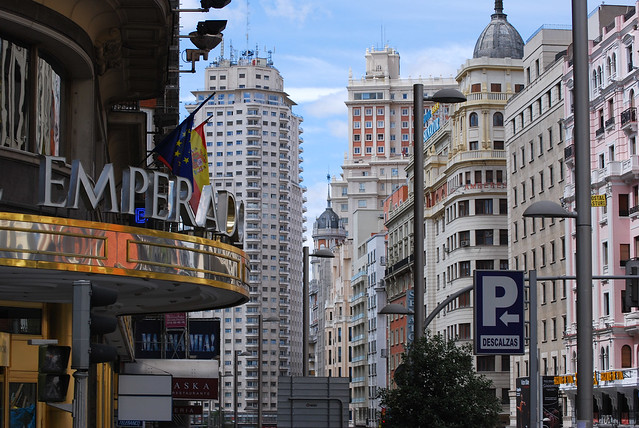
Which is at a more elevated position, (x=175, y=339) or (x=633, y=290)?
(x=175, y=339)

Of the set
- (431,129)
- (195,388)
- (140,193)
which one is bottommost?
(195,388)

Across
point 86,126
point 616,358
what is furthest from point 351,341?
point 86,126

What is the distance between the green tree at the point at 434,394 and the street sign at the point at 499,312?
5.73 metres

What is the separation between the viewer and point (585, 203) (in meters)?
15.9

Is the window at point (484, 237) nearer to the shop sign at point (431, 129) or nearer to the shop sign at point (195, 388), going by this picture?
the shop sign at point (431, 129)

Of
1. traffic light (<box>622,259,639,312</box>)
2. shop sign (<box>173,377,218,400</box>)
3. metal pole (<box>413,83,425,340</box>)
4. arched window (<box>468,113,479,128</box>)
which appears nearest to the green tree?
metal pole (<box>413,83,425,340</box>)

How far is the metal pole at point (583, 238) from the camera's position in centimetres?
1577

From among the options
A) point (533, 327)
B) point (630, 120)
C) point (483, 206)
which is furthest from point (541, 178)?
point (533, 327)

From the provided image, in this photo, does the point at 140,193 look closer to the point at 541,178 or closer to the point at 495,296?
the point at 495,296

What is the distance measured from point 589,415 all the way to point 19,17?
1035cm

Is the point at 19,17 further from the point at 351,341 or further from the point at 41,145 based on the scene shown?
the point at 351,341

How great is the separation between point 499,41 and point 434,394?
76.9 m

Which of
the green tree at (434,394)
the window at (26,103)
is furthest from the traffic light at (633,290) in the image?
the window at (26,103)

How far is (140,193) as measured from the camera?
63.4 feet
